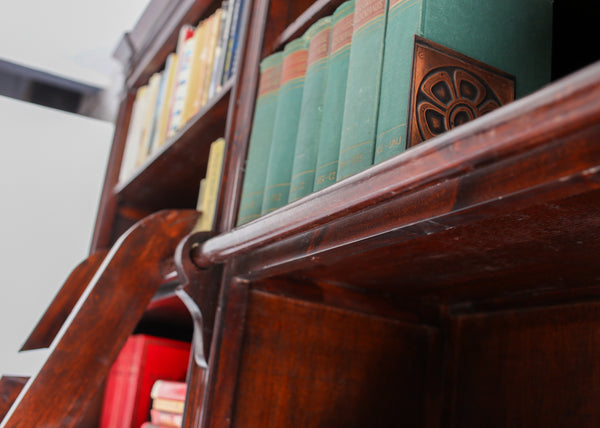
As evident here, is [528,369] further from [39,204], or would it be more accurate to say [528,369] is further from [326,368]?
[39,204]

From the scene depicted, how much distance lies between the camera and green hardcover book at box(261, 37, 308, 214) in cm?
87

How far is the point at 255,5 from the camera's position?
3.72ft

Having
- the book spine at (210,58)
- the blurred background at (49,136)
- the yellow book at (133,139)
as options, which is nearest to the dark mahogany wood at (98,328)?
the book spine at (210,58)

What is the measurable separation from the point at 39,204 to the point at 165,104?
0.82 meters

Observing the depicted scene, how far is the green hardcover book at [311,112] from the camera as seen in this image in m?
0.80

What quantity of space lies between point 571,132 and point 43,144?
6.98 feet

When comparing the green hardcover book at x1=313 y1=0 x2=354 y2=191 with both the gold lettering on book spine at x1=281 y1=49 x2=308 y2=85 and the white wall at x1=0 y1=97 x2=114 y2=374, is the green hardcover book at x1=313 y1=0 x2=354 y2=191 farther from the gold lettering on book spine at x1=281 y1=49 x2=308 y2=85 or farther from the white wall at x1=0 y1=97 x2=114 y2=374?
the white wall at x1=0 y1=97 x2=114 y2=374

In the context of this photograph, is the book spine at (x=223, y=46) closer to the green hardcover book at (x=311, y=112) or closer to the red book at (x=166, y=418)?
the green hardcover book at (x=311, y=112)

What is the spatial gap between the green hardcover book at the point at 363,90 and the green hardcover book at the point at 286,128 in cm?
16

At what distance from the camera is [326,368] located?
0.95 m

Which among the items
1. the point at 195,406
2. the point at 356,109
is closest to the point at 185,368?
the point at 195,406

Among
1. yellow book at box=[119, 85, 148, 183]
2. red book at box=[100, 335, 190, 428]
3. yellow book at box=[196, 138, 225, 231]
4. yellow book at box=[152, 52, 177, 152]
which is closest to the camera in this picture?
yellow book at box=[196, 138, 225, 231]

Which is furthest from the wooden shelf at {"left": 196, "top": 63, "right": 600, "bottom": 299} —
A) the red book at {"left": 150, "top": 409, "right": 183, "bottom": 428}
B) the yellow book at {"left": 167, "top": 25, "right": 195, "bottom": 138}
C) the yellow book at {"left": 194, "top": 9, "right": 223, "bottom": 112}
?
the yellow book at {"left": 167, "top": 25, "right": 195, "bottom": 138}

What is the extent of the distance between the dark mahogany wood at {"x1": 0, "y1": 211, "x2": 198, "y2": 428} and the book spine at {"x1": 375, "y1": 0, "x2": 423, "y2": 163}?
0.57m
